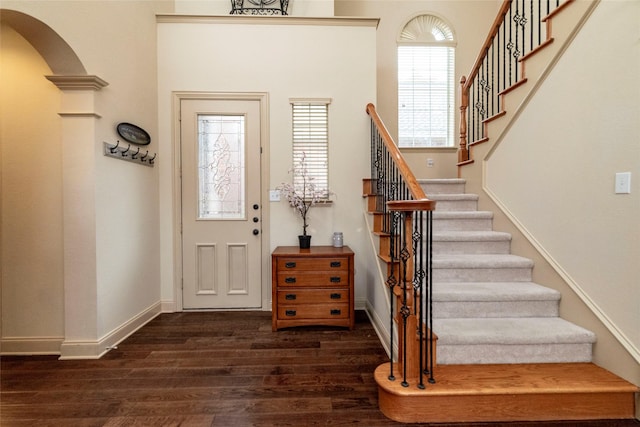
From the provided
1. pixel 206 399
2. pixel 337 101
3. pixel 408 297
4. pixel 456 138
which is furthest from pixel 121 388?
pixel 456 138

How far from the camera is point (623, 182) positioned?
70.5 inches

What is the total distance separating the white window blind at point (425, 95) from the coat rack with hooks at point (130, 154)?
132 inches

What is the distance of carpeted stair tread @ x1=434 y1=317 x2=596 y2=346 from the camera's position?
192cm

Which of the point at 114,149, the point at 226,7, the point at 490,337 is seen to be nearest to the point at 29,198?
the point at 114,149

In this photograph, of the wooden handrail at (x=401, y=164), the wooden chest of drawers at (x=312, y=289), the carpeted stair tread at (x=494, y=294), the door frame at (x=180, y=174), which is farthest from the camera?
the door frame at (x=180, y=174)

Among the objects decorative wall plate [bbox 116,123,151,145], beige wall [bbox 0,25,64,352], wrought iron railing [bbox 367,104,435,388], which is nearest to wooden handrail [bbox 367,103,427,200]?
wrought iron railing [bbox 367,104,435,388]

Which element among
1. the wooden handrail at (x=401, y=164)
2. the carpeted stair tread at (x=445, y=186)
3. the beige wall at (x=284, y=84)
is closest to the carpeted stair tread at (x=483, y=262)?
the wooden handrail at (x=401, y=164)

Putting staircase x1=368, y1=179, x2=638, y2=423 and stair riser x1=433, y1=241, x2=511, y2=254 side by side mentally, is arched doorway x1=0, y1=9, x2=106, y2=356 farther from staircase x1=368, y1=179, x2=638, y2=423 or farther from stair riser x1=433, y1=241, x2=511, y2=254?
stair riser x1=433, y1=241, x2=511, y2=254

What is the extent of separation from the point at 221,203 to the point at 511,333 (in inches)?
114

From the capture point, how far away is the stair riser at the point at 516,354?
193 centimetres

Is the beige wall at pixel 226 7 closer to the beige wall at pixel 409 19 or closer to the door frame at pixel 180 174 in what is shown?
the beige wall at pixel 409 19

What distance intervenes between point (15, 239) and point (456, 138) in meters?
5.14

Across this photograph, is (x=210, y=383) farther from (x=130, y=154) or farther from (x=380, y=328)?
(x=130, y=154)

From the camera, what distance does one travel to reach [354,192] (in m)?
3.45
